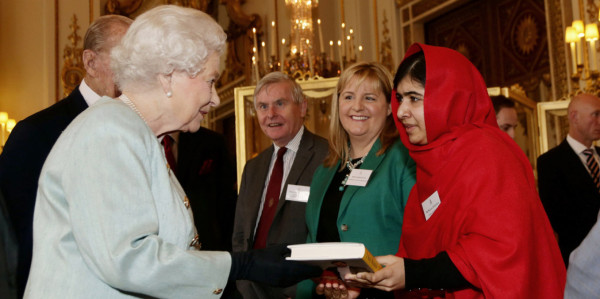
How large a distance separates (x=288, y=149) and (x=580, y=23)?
11.6 feet

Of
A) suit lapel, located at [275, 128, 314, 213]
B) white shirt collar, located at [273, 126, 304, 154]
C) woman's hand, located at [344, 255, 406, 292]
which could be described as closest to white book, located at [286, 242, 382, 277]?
woman's hand, located at [344, 255, 406, 292]

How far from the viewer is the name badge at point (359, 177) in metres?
2.75

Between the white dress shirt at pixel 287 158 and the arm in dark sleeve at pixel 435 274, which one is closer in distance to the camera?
the arm in dark sleeve at pixel 435 274

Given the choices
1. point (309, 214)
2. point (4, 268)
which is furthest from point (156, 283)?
point (309, 214)

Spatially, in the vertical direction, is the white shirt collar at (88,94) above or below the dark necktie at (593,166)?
above

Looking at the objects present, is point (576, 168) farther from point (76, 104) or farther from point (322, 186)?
point (76, 104)

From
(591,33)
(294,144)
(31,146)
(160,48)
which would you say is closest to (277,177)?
(294,144)

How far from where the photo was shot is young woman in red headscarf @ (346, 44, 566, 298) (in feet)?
6.22

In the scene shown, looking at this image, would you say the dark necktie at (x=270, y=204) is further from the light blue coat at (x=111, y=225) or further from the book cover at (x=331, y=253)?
the light blue coat at (x=111, y=225)

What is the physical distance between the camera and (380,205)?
2658mm

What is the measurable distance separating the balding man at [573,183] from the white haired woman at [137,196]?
10.9 feet

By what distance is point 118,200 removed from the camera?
1.51 meters

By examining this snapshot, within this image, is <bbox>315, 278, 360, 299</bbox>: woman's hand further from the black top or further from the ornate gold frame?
the ornate gold frame

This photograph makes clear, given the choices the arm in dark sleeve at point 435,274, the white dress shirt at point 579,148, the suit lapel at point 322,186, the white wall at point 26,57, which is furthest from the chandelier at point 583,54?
the white wall at point 26,57
